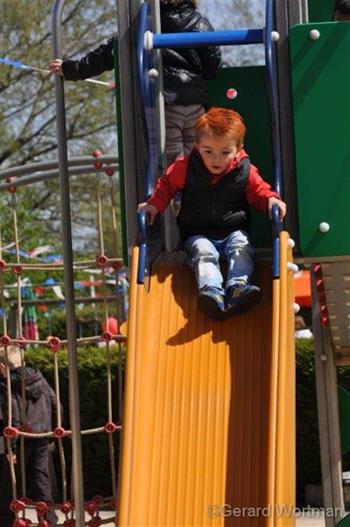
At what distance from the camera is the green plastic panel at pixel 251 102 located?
6887 mm

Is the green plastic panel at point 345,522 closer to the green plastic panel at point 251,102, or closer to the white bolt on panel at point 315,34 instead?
the green plastic panel at point 251,102

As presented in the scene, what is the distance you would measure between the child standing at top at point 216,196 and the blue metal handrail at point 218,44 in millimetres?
122

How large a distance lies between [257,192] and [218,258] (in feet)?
1.18

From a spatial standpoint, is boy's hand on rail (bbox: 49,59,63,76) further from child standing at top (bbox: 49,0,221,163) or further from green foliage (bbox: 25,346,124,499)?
green foliage (bbox: 25,346,124,499)

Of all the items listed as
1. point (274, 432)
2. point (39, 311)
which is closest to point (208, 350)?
point (274, 432)

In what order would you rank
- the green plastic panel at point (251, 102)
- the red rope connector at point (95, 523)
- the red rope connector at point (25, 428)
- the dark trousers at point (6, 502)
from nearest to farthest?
the green plastic panel at point (251, 102)
the red rope connector at point (95, 523)
the red rope connector at point (25, 428)
the dark trousers at point (6, 502)

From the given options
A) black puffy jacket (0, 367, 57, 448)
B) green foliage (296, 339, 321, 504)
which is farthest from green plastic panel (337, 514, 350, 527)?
green foliage (296, 339, 321, 504)

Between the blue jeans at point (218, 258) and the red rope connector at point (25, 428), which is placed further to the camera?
the red rope connector at point (25, 428)

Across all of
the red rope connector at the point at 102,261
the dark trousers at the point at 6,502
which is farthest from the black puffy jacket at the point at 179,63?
the dark trousers at the point at 6,502

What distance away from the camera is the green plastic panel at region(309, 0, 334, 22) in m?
7.91

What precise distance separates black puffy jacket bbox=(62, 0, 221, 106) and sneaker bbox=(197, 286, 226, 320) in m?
1.33

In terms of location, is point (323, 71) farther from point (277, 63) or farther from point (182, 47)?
point (182, 47)

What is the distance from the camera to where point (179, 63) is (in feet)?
21.5

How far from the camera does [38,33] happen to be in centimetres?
2286
